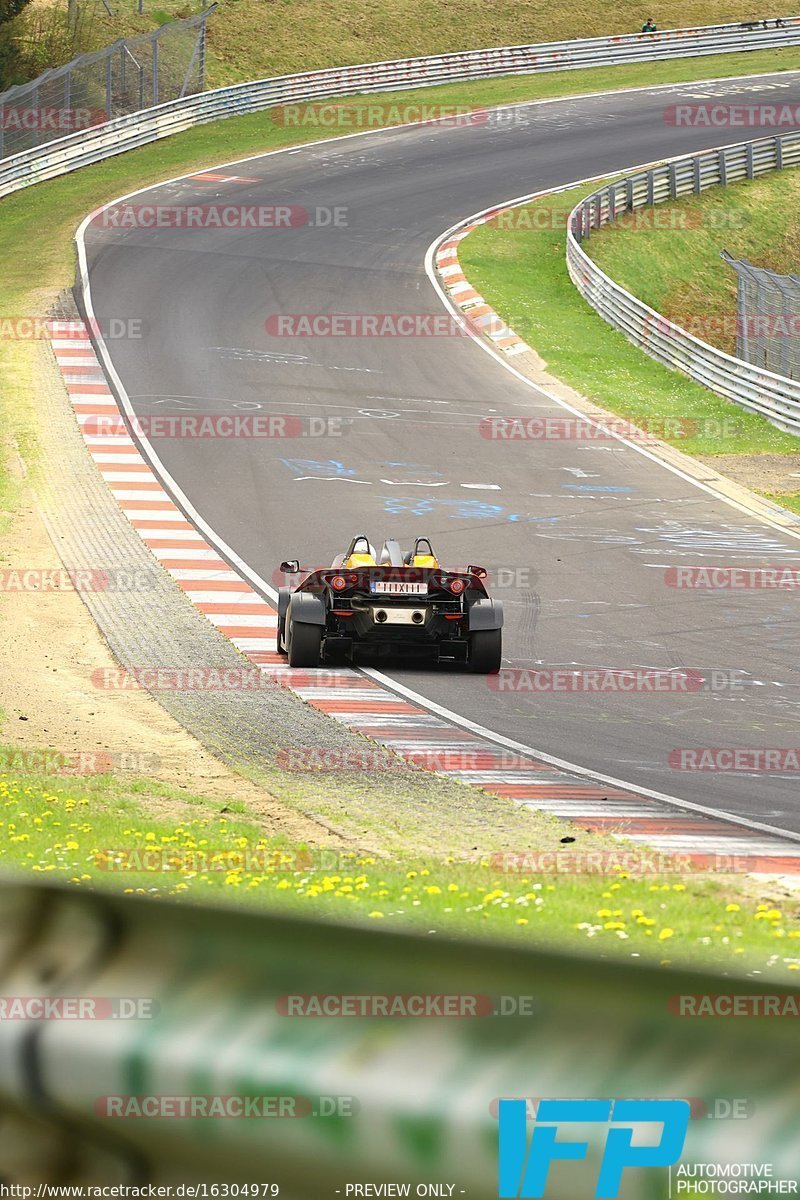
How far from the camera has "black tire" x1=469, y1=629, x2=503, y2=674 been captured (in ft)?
49.6

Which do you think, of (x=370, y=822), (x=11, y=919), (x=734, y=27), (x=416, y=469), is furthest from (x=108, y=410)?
(x=734, y=27)

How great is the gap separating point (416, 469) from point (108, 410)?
6.02m

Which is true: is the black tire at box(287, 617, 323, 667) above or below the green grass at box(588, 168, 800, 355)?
below

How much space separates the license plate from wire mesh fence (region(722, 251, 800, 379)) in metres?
18.8
